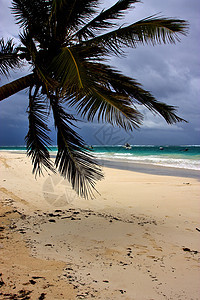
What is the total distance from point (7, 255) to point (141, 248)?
6.34 ft

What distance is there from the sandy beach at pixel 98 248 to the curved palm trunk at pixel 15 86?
230 centimetres

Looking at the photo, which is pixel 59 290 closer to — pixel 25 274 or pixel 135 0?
pixel 25 274

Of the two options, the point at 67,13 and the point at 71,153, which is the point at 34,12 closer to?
the point at 67,13

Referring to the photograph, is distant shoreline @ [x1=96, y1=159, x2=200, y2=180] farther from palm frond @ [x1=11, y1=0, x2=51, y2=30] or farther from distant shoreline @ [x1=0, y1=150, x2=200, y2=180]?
palm frond @ [x1=11, y1=0, x2=51, y2=30]

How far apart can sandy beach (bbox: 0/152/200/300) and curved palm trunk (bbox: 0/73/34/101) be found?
2.30 meters

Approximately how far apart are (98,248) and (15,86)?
2.80m

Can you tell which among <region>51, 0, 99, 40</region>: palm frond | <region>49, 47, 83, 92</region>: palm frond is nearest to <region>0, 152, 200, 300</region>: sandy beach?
<region>49, 47, 83, 92</region>: palm frond

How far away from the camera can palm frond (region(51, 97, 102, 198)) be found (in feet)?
11.4

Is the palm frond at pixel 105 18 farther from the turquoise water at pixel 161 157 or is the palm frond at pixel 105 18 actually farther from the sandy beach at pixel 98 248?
Answer: the sandy beach at pixel 98 248

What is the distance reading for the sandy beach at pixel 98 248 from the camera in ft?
7.62

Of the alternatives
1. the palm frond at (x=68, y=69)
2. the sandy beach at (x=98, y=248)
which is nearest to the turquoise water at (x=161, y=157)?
the palm frond at (x=68, y=69)

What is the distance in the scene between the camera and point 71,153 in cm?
355

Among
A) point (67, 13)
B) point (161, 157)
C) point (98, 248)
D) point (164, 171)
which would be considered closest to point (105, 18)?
point (67, 13)

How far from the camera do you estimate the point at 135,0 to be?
12.1ft
